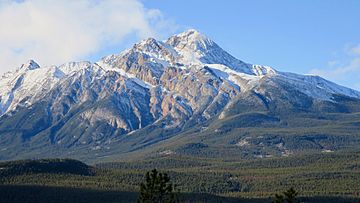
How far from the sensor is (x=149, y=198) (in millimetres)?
70875

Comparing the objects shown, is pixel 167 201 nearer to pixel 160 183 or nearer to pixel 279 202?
pixel 160 183

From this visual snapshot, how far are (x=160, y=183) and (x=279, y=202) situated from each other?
494 inches

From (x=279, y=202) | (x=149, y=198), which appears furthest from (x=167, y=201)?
(x=279, y=202)

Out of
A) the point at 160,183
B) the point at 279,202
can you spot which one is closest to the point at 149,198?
the point at 160,183

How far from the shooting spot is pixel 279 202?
236 ft

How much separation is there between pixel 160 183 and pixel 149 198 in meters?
1.90

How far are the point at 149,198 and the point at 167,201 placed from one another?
2.16 metres

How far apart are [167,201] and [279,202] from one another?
459 inches

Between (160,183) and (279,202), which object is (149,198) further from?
(279,202)

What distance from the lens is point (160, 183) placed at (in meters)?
71.2

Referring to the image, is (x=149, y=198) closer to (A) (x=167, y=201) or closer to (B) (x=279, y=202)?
(A) (x=167, y=201)

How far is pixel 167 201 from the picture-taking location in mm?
71938
